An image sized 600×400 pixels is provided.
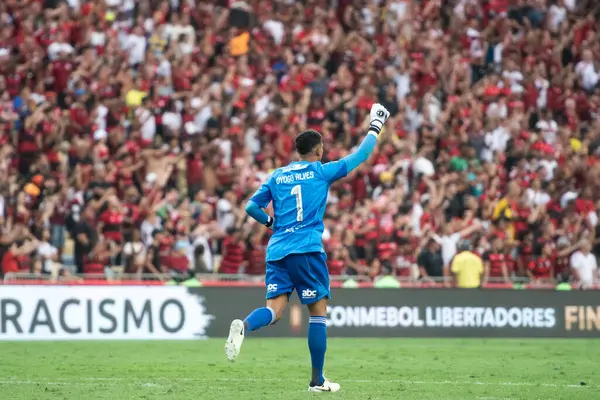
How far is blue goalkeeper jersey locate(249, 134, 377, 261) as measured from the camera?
421 inches

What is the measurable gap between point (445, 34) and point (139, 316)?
1281 cm

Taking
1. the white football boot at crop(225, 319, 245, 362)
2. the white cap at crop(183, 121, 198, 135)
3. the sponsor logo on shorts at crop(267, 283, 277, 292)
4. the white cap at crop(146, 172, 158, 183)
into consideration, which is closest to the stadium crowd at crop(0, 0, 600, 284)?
the white cap at crop(183, 121, 198, 135)

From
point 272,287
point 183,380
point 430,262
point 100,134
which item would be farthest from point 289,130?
point 272,287

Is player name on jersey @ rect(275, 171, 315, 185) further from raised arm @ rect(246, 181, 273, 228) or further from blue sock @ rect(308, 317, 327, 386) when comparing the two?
blue sock @ rect(308, 317, 327, 386)

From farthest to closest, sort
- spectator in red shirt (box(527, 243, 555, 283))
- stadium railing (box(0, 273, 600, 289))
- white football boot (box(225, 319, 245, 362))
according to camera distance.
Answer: spectator in red shirt (box(527, 243, 555, 283)) < stadium railing (box(0, 273, 600, 289)) < white football boot (box(225, 319, 245, 362))

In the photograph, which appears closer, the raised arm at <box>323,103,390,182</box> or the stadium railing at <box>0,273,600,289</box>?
the raised arm at <box>323,103,390,182</box>

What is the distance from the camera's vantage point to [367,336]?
2064 centimetres

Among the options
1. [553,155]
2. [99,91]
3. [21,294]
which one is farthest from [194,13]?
[21,294]

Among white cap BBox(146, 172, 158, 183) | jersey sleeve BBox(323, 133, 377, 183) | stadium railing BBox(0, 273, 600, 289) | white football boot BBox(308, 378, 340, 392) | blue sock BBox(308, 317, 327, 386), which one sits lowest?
white football boot BBox(308, 378, 340, 392)

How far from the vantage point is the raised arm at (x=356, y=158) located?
10648 mm

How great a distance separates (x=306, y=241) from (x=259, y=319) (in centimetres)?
80

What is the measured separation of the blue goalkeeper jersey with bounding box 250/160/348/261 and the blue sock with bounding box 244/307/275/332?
480 mm

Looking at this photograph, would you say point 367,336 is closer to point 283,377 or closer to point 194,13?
point 283,377

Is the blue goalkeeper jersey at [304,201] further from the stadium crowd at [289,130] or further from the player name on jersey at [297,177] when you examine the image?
the stadium crowd at [289,130]
